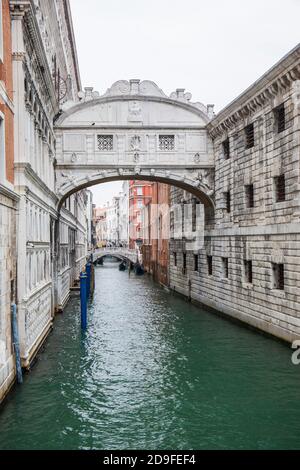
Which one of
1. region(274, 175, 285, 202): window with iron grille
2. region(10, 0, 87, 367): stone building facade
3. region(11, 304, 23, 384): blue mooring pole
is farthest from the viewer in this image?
region(274, 175, 285, 202): window with iron grille

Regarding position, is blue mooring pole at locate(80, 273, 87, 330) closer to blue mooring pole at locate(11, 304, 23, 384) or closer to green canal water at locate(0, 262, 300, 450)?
green canal water at locate(0, 262, 300, 450)

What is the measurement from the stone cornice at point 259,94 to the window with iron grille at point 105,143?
3.82 m

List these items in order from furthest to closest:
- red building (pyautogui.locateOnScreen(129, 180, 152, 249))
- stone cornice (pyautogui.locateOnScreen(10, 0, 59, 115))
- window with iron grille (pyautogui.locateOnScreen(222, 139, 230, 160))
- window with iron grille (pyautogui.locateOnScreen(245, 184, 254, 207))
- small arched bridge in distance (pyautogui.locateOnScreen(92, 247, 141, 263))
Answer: red building (pyautogui.locateOnScreen(129, 180, 152, 249)) → small arched bridge in distance (pyautogui.locateOnScreen(92, 247, 141, 263)) → window with iron grille (pyautogui.locateOnScreen(222, 139, 230, 160)) → window with iron grille (pyautogui.locateOnScreen(245, 184, 254, 207)) → stone cornice (pyautogui.locateOnScreen(10, 0, 59, 115))

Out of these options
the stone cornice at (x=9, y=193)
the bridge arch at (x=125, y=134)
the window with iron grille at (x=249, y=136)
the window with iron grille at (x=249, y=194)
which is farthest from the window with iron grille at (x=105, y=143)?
the stone cornice at (x=9, y=193)

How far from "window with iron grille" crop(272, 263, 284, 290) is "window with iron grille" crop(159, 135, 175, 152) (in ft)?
23.4

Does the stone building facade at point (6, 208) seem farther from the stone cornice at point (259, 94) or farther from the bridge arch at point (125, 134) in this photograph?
the bridge arch at point (125, 134)

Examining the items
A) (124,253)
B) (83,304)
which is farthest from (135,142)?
(124,253)

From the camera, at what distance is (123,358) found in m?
13.7

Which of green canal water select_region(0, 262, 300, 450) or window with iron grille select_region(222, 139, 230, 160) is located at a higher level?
window with iron grille select_region(222, 139, 230, 160)

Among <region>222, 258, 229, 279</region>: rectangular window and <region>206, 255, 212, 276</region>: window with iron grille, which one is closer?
<region>222, 258, 229, 279</region>: rectangular window

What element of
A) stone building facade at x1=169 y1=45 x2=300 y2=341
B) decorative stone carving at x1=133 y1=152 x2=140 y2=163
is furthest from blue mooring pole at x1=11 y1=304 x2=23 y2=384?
decorative stone carving at x1=133 y1=152 x2=140 y2=163

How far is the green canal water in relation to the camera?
8.27 meters

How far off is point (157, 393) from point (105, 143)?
1183 centimetres

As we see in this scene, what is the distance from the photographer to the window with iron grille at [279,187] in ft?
49.3
